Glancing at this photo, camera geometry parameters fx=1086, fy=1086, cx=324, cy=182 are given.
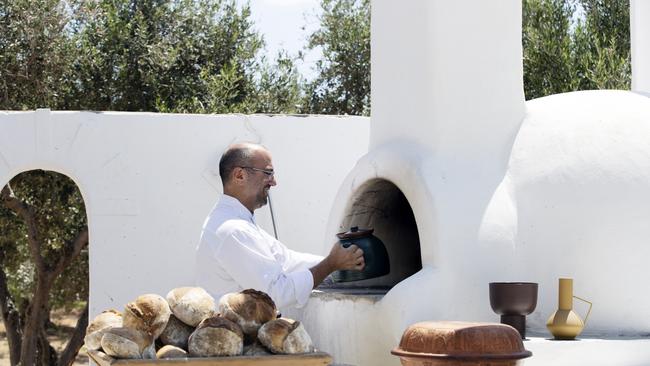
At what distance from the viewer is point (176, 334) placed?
13.4 feet

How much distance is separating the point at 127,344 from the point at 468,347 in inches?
50.1

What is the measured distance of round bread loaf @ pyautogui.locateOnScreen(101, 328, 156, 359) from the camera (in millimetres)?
3814

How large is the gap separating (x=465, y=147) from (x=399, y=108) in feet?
1.48

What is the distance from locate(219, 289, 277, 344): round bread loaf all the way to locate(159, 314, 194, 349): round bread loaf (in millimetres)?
153

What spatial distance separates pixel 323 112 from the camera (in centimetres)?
1276

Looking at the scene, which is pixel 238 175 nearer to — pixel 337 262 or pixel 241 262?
pixel 241 262

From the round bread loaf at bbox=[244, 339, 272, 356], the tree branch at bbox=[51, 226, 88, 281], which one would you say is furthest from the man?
the tree branch at bbox=[51, 226, 88, 281]

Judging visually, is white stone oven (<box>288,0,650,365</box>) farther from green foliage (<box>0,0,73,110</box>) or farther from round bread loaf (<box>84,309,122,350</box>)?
green foliage (<box>0,0,73,110</box>)

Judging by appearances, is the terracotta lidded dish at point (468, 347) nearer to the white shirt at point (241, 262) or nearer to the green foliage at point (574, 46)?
the white shirt at point (241, 262)

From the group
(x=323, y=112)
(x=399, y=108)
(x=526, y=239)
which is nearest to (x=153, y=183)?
(x=399, y=108)

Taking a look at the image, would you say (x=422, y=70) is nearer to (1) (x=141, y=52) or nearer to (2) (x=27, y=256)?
(1) (x=141, y=52)

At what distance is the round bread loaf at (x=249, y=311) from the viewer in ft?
13.3

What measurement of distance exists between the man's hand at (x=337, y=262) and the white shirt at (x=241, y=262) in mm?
62

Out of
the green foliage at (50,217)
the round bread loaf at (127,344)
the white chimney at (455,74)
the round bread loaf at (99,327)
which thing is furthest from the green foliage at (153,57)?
the round bread loaf at (127,344)
